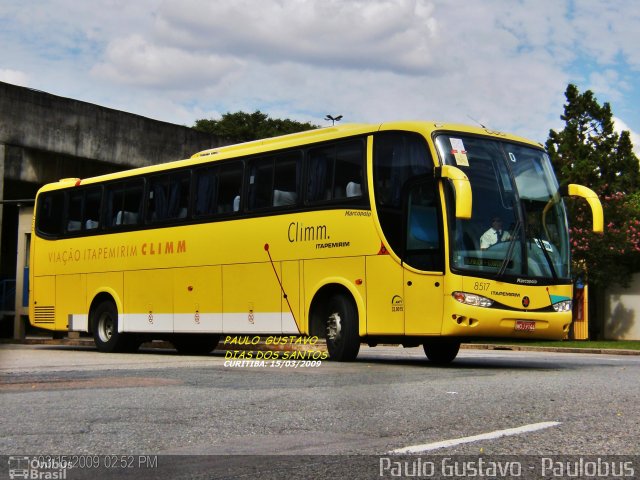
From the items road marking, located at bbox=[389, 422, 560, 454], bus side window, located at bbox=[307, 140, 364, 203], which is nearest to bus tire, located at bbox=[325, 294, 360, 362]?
bus side window, located at bbox=[307, 140, 364, 203]

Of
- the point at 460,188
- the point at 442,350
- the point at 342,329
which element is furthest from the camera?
the point at 442,350

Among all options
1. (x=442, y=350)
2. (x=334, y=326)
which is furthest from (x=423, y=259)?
(x=442, y=350)

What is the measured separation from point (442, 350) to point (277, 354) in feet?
13.8

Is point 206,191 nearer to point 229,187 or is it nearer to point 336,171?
point 229,187

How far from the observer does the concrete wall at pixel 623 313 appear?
41.1 m

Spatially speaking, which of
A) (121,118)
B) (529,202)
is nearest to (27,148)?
(121,118)

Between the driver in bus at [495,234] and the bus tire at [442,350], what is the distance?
2670 millimetres

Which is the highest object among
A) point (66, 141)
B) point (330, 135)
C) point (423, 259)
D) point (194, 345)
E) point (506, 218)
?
point (66, 141)

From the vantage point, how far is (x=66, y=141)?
98.5ft

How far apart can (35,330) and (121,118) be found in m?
17.1

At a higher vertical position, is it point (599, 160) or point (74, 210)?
point (599, 160)

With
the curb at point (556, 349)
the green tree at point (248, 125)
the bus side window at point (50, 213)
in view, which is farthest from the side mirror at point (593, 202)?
the green tree at point (248, 125)

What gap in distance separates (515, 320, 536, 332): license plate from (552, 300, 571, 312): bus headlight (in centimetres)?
57

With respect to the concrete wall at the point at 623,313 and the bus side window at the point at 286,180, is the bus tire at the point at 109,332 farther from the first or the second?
the concrete wall at the point at 623,313
